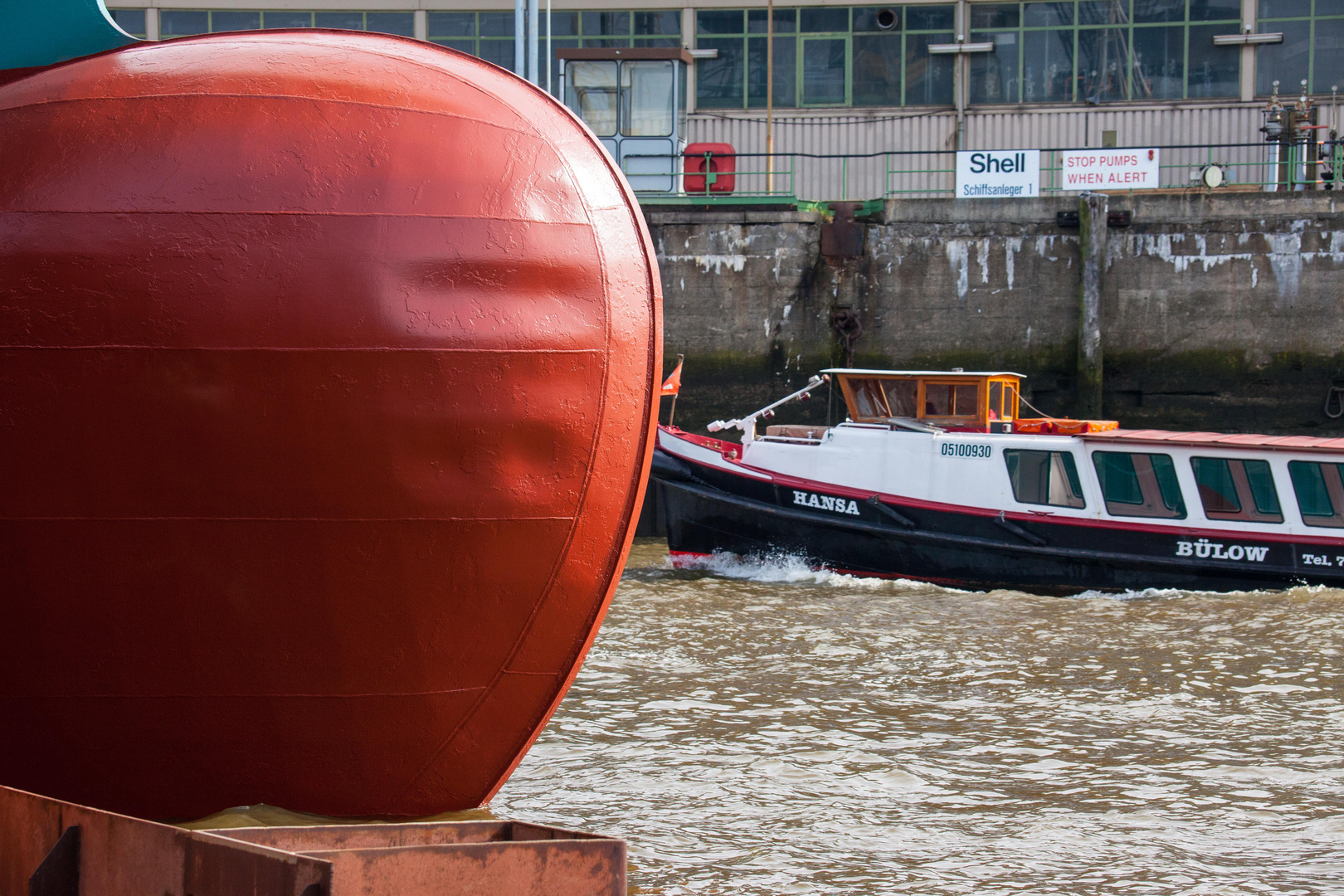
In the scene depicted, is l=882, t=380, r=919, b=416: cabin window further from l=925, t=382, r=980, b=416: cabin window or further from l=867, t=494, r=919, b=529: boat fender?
l=867, t=494, r=919, b=529: boat fender

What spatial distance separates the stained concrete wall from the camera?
58.1ft

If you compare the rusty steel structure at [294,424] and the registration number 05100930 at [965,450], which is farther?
the registration number 05100930 at [965,450]

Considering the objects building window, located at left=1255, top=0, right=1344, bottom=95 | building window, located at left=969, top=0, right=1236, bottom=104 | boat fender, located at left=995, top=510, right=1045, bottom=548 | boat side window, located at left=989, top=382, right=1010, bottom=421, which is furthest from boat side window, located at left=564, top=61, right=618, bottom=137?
building window, located at left=1255, top=0, right=1344, bottom=95

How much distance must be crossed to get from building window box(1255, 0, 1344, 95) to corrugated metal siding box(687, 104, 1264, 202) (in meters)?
0.74

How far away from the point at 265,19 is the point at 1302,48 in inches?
751

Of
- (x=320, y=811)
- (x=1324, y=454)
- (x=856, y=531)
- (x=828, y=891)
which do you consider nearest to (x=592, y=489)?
(x=320, y=811)

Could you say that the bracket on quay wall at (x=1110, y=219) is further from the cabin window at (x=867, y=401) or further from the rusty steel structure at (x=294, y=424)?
the rusty steel structure at (x=294, y=424)

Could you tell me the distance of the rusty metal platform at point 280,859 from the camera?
139 inches

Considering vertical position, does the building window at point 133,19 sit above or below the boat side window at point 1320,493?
above

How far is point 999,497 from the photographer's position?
13.3 metres

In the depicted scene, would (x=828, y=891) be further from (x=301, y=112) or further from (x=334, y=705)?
(x=301, y=112)

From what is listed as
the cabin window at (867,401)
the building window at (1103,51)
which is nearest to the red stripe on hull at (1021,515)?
the cabin window at (867,401)

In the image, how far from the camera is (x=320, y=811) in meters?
4.91

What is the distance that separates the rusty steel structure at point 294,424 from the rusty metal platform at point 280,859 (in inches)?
30.4
